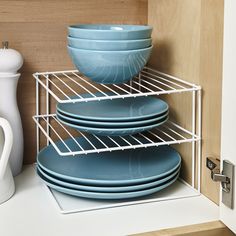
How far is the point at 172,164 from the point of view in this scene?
3.95 feet

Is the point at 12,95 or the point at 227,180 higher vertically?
the point at 12,95

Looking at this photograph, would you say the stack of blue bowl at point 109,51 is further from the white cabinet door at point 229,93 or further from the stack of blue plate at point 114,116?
the white cabinet door at point 229,93

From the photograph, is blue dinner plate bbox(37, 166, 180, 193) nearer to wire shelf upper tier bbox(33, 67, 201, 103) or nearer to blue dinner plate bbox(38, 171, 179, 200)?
blue dinner plate bbox(38, 171, 179, 200)

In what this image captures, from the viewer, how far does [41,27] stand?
1.33m

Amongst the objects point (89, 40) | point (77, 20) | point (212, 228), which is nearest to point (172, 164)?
point (212, 228)

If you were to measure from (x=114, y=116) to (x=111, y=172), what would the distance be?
0.41 feet

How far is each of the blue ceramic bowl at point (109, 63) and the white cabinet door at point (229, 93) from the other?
252mm

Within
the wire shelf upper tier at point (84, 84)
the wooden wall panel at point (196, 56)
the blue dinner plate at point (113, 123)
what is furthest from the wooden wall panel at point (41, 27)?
the blue dinner plate at point (113, 123)

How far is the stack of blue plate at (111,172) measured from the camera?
112cm

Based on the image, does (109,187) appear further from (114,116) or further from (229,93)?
(229,93)

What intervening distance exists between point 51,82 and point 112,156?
0.79 feet

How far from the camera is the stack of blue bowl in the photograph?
1121 mm

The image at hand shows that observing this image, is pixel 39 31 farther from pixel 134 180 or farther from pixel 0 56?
pixel 134 180

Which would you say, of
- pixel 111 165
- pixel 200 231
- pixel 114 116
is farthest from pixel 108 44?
pixel 200 231
